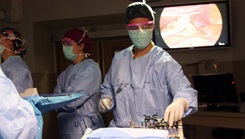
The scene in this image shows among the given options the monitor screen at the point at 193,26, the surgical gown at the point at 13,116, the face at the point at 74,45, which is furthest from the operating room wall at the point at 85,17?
the surgical gown at the point at 13,116

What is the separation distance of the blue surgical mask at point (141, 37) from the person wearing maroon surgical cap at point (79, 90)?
67 cm

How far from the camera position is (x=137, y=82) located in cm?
179

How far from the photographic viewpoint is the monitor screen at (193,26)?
13.0 ft

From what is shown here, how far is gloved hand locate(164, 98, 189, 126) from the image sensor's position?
1.39 meters

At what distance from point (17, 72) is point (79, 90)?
0.52 meters

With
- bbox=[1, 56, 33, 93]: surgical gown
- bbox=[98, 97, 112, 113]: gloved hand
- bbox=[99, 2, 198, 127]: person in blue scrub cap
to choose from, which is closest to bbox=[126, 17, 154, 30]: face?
bbox=[99, 2, 198, 127]: person in blue scrub cap

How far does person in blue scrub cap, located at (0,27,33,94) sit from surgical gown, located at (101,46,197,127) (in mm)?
925

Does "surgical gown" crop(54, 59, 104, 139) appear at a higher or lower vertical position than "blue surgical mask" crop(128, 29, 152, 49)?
lower

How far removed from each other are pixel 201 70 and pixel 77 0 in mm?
1771

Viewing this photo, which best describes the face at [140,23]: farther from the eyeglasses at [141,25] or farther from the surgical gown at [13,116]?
the surgical gown at [13,116]

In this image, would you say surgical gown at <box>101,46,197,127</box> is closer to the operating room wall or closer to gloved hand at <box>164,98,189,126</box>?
gloved hand at <box>164,98,189,126</box>

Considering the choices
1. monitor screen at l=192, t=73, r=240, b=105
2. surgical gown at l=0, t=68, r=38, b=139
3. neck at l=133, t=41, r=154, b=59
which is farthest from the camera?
monitor screen at l=192, t=73, r=240, b=105

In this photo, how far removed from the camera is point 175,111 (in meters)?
1.42

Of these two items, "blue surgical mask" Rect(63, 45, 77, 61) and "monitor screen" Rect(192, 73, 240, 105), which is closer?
"blue surgical mask" Rect(63, 45, 77, 61)
